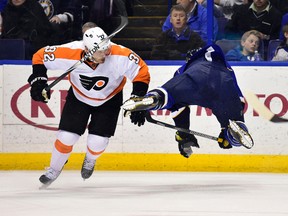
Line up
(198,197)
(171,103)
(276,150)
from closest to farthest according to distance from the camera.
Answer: (198,197), (171,103), (276,150)

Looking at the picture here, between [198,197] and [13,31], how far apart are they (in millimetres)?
2892

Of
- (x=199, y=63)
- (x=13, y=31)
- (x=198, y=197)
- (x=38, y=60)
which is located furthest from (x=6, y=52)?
(x=198, y=197)

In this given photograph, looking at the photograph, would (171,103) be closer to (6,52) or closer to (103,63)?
(103,63)

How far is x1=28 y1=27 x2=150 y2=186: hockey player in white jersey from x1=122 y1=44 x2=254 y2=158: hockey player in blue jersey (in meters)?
0.22

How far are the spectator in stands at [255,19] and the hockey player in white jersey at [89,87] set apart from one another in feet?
5.44

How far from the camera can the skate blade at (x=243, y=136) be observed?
6.43 metres

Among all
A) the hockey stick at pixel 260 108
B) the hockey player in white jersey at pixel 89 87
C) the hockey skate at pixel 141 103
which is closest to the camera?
the hockey skate at pixel 141 103

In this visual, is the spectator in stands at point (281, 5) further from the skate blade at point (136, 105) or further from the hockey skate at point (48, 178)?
the hockey skate at point (48, 178)

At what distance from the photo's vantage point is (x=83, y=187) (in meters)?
6.71

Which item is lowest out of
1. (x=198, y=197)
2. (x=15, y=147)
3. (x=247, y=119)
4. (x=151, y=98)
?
(x=15, y=147)

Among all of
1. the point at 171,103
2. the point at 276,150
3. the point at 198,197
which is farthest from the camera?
the point at 276,150

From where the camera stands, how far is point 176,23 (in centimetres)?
812

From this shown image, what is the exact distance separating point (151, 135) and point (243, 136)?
1743 millimetres

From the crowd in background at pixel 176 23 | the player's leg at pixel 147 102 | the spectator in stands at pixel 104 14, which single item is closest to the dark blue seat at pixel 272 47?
the crowd in background at pixel 176 23
